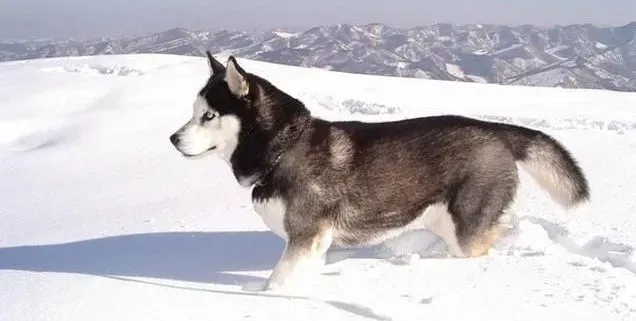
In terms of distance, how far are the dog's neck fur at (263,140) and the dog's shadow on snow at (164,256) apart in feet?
2.57

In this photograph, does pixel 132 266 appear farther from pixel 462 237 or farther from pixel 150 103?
pixel 150 103

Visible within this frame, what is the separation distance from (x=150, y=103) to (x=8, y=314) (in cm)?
931

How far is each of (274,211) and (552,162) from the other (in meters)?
2.36

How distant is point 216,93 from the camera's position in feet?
14.5

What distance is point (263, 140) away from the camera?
449 centimetres

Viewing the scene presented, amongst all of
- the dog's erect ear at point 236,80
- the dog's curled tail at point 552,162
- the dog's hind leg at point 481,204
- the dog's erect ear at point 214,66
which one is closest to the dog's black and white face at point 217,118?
the dog's erect ear at point 236,80

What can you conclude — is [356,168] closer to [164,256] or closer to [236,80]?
[236,80]

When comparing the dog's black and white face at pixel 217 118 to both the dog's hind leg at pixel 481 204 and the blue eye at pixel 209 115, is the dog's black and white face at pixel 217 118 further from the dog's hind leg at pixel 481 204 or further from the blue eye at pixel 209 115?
the dog's hind leg at pixel 481 204

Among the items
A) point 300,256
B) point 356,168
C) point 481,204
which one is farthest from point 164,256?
point 481,204

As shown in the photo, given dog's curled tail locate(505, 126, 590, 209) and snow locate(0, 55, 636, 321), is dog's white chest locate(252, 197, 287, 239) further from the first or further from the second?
dog's curled tail locate(505, 126, 590, 209)

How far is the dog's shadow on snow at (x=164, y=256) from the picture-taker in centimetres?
468

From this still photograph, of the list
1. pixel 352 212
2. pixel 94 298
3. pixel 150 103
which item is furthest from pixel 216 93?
pixel 150 103

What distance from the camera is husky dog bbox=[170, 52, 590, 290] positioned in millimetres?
4398

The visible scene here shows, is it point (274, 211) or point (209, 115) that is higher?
point (209, 115)
